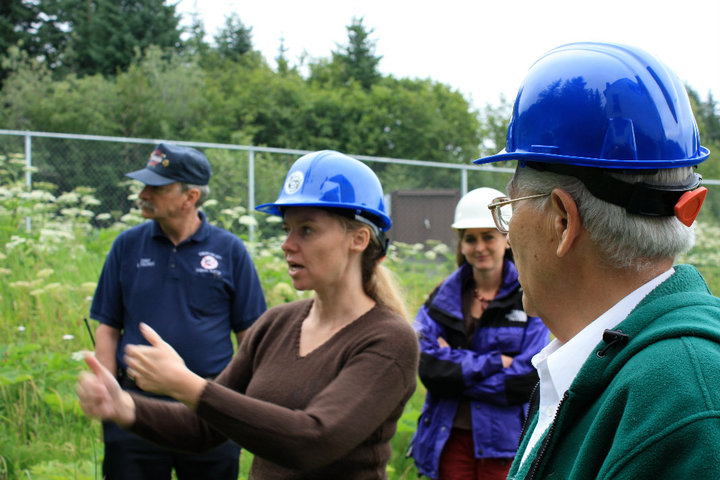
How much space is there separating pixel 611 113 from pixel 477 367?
8.22 feet

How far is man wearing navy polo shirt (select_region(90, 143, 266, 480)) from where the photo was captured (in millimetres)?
3486

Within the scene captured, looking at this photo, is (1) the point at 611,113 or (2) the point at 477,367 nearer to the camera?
(1) the point at 611,113

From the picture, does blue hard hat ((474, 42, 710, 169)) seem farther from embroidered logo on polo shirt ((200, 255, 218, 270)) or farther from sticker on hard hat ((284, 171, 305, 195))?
embroidered logo on polo shirt ((200, 255, 218, 270))

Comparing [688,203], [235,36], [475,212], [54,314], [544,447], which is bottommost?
[54,314]

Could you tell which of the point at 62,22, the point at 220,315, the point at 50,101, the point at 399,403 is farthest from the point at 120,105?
the point at 399,403

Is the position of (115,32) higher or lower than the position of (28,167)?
higher

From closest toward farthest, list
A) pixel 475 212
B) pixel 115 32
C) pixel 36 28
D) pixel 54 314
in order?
1. pixel 475 212
2. pixel 54 314
3. pixel 115 32
4. pixel 36 28

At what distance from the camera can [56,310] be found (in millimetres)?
6418

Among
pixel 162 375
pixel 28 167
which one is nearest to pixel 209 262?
pixel 162 375

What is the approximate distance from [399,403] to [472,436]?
144cm

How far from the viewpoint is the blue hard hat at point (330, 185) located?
2492 mm

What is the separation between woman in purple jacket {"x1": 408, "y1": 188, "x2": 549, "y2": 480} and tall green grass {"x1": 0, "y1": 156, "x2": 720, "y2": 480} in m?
0.38

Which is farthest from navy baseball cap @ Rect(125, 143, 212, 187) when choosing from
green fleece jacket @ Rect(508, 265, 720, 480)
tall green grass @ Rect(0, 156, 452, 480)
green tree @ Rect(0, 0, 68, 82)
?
green tree @ Rect(0, 0, 68, 82)

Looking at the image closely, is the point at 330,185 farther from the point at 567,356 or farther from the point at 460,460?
the point at 460,460
